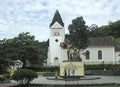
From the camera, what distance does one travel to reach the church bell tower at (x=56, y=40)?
279 ft

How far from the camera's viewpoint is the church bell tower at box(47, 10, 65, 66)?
8512 centimetres

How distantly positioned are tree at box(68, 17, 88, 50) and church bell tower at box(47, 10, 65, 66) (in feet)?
30.3

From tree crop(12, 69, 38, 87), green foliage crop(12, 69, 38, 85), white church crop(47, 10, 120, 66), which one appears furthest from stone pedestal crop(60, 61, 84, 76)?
white church crop(47, 10, 120, 66)

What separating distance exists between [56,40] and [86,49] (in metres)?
8.09

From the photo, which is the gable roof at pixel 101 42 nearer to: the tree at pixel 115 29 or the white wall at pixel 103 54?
the white wall at pixel 103 54

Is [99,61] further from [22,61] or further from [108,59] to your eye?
[22,61]

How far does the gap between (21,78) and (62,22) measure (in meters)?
57.8

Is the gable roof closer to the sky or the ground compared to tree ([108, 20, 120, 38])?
closer to the ground

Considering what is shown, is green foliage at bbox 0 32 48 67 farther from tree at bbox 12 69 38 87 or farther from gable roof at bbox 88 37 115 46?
tree at bbox 12 69 38 87

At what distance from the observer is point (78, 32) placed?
7600 cm

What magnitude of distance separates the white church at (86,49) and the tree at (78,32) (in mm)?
8176

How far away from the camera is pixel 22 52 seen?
71.8 meters

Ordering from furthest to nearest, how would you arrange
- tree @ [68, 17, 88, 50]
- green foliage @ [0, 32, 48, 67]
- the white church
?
the white church → tree @ [68, 17, 88, 50] → green foliage @ [0, 32, 48, 67]

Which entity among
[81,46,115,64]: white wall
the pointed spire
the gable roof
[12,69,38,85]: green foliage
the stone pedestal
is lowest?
[12,69,38,85]: green foliage
